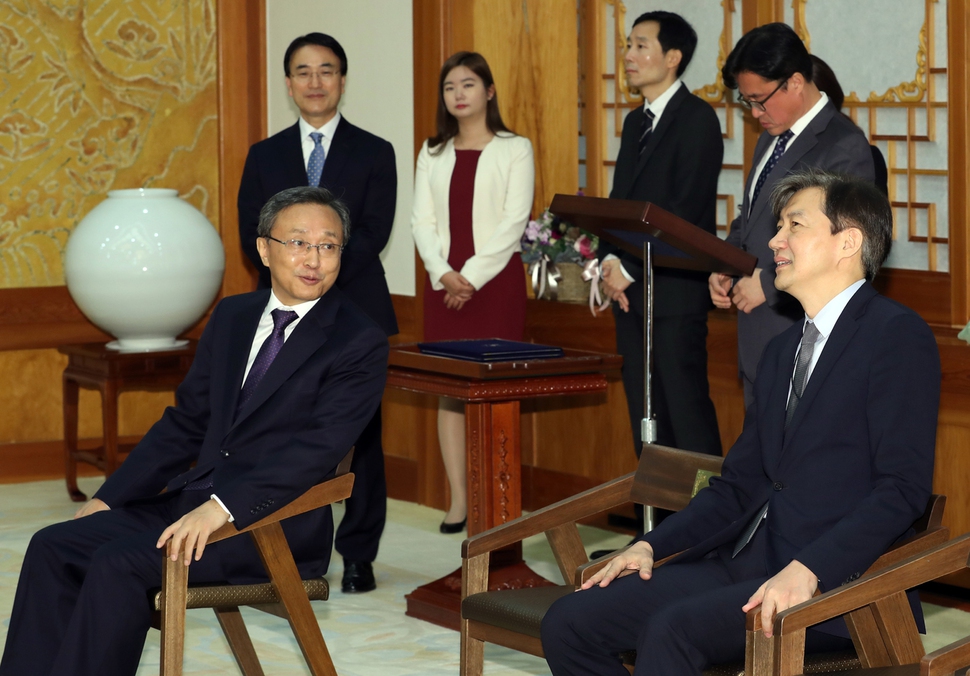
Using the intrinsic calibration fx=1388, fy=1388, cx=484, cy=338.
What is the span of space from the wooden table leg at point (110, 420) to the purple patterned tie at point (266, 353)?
122 inches

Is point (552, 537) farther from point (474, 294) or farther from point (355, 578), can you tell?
point (474, 294)

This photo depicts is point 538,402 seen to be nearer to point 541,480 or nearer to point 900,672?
point 541,480

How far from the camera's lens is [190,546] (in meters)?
3.13

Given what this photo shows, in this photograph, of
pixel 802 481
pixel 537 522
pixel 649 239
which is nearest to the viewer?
pixel 802 481

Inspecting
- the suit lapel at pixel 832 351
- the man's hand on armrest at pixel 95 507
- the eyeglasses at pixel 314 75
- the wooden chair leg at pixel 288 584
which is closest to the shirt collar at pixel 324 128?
the eyeglasses at pixel 314 75

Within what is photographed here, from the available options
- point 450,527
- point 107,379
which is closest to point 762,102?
point 450,527

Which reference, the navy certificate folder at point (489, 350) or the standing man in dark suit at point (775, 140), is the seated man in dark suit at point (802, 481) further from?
the navy certificate folder at point (489, 350)

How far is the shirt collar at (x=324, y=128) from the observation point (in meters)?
5.26

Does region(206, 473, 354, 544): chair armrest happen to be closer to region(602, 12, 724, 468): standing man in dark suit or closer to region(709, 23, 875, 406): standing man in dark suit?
region(709, 23, 875, 406): standing man in dark suit

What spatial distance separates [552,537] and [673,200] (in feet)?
6.15

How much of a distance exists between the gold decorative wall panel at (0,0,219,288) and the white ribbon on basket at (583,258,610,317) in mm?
2686

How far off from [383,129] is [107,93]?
160 centimetres

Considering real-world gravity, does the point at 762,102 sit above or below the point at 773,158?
above

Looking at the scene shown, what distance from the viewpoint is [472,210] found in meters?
5.57
